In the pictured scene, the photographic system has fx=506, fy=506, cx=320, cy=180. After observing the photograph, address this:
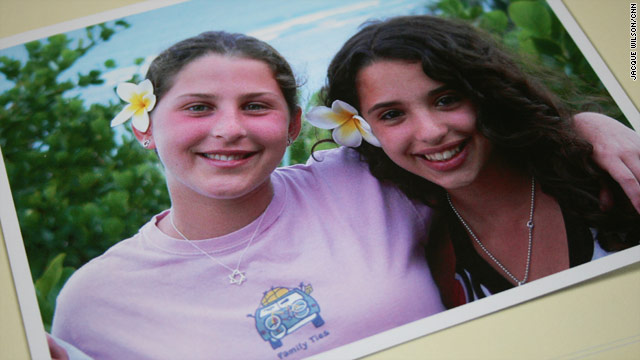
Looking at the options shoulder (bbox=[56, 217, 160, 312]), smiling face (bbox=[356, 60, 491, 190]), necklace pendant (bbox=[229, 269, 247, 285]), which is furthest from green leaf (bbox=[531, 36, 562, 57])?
shoulder (bbox=[56, 217, 160, 312])

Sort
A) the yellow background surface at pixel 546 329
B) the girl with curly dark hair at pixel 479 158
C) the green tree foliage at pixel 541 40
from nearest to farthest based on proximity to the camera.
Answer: the yellow background surface at pixel 546 329
the girl with curly dark hair at pixel 479 158
the green tree foliage at pixel 541 40

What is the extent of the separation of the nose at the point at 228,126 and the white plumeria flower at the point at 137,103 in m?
0.14

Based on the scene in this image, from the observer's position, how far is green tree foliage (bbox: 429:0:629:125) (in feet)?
3.53

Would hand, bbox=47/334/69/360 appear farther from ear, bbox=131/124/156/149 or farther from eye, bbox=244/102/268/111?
eye, bbox=244/102/268/111

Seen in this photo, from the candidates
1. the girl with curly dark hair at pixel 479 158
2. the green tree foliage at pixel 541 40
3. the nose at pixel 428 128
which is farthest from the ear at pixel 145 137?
the green tree foliage at pixel 541 40

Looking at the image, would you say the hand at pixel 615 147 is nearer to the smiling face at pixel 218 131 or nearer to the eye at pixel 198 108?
the smiling face at pixel 218 131

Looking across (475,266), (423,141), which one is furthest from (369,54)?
(475,266)

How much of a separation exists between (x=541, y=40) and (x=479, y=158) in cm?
36

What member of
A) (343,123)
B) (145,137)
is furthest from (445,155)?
(145,137)

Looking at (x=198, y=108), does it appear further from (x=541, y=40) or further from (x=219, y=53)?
(x=541, y=40)

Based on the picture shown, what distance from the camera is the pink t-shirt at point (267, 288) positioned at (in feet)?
2.81

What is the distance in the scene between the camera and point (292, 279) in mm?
897

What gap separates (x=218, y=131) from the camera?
0.91 metres

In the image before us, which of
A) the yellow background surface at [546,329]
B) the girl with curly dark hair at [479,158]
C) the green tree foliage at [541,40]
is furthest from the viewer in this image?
the green tree foliage at [541,40]
